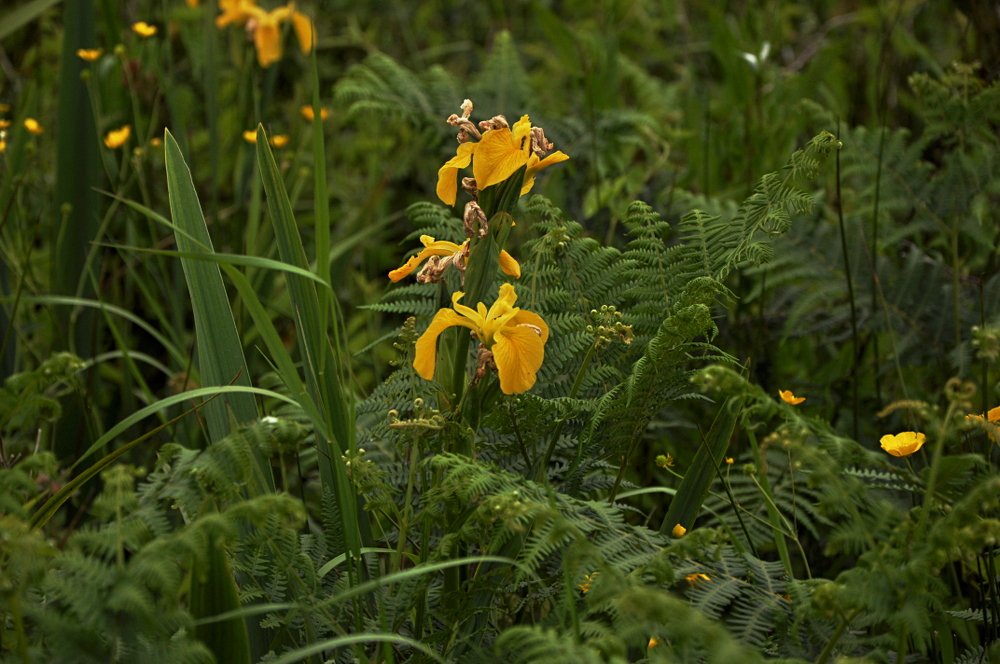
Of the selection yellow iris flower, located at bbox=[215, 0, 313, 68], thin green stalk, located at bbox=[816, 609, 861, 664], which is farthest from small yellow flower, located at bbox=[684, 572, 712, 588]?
yellow iris flower, located at bbox=[215, 0, 313, 68]

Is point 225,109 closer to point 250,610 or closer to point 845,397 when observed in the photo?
point 845,397

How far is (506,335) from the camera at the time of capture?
2.52 ft

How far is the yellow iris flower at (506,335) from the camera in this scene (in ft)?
2.47

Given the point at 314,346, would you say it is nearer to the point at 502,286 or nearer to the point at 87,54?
the point at 502,286

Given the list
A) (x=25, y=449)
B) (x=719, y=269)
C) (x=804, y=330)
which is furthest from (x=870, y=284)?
(x=25, y=449)

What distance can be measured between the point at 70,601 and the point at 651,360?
569mm

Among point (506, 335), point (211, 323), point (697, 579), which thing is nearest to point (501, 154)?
point (506, 335)

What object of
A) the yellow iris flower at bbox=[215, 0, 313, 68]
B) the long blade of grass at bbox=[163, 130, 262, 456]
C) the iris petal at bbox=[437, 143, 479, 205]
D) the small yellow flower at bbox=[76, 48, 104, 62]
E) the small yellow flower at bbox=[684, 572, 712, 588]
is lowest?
the small yellow flower at bbox=[684, 572, 712, 588]

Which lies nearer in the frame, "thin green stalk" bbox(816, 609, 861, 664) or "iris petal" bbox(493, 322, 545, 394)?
"thin green stalk" bbox(816, 609, 861, 664)

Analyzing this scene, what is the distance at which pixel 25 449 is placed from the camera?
1292 mm

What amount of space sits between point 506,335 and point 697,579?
321mm

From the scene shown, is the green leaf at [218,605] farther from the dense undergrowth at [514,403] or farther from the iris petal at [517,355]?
the iris petal at [517,355]

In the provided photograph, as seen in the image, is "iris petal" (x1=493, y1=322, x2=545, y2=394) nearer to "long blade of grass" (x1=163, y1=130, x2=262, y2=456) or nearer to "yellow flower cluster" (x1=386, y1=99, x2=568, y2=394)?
"yellow flower cluster" (x1=386, y1=99, x2=568, y2=394)

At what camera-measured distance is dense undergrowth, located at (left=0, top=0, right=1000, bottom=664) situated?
620 mm
